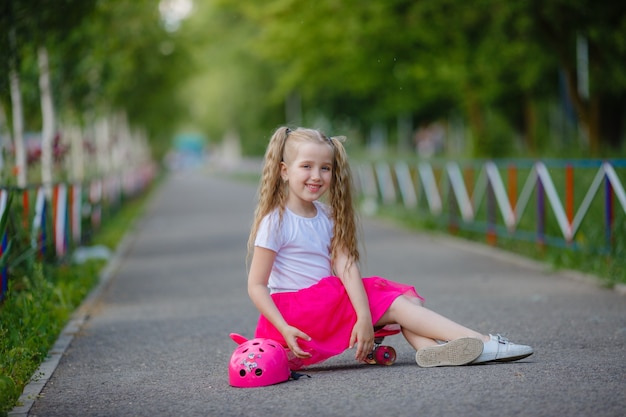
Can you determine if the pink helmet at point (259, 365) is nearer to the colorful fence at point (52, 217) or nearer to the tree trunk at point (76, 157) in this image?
the colorful fence at point (52, 217)

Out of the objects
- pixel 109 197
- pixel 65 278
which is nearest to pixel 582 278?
pixel 65 278

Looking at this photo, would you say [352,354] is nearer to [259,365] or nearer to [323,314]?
[323,314]

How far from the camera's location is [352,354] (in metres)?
7.11

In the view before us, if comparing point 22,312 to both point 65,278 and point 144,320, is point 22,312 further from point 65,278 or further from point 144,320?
point 65,278

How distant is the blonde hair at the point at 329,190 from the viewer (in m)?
6.24

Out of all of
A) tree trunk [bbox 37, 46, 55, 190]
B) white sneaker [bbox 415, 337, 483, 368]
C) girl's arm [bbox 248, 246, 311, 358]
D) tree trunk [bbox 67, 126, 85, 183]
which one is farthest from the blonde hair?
tree trunk [bbox 67, 126, 85, 183]

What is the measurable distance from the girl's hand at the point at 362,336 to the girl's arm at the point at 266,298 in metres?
0.25

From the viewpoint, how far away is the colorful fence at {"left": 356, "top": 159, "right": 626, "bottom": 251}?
38.5ft

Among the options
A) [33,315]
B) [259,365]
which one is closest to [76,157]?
[33,315]

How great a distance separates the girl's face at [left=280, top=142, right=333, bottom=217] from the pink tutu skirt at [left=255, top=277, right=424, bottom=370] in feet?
1.59

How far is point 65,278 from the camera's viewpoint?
38.6 feet

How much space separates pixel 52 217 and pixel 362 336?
7.53 metres

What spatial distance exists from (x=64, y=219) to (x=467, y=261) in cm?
486

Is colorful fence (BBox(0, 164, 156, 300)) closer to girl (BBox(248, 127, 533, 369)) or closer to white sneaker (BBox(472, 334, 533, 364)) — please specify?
girl (BBox(248, 127, 533, 369))
